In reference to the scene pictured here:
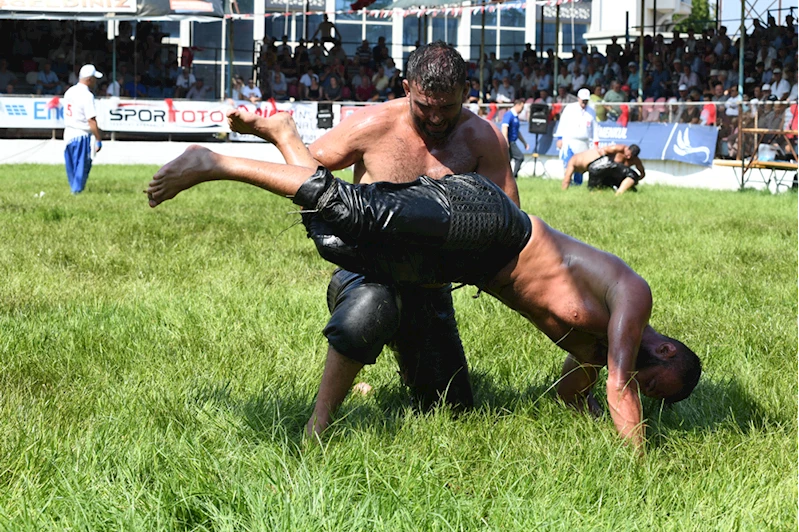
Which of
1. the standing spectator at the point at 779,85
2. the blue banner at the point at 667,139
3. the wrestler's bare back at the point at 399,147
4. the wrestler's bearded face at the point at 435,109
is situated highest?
the standing spectator at the point at 779,85

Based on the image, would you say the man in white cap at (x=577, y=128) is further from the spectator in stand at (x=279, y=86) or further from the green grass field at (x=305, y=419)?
the green grass field at (x=305, y=419)

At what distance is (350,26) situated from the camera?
37.8m

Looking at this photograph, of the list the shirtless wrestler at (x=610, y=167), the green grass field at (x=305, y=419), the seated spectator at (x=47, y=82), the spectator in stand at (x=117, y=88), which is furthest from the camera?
the spectator in stand at (x=117, y=88)

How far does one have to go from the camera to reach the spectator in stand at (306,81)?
28141 millimetres

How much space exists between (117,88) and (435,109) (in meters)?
23.2

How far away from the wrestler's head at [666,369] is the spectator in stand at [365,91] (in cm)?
2484

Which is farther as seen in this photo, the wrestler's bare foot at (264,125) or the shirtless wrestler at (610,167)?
the shirtless wrestler at (610,167)

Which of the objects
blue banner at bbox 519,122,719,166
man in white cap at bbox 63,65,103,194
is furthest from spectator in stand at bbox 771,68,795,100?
man in white cap at bbox 63,65,103,194

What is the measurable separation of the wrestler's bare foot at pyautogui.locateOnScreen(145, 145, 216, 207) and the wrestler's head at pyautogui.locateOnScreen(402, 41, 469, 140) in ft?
2.68

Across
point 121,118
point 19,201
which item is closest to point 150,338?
point 19,201

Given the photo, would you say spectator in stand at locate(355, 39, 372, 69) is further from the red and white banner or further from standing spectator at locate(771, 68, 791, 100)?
standing spectator at locate(771, 68, 791, 100)

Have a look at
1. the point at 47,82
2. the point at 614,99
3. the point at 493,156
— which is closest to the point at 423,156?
the point at 493,156

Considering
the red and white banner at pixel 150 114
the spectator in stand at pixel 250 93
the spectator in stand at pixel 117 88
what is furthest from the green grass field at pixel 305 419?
the spectator in stand at pixel 117 88

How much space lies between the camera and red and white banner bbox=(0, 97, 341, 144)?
2275 cm
